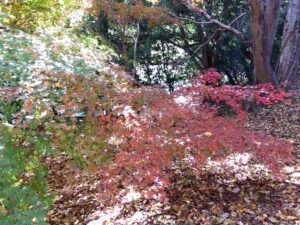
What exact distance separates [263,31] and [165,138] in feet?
13.2

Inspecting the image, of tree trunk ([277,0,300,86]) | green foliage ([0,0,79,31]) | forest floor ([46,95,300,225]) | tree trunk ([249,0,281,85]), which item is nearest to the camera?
forest floor ([46,95,300,225])

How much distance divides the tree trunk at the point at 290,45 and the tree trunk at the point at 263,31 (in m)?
0.42

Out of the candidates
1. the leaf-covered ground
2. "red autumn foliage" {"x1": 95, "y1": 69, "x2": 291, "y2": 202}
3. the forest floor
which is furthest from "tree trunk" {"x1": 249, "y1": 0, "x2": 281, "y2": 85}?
"red autumn foliage" {"x1": 95, "y1": 69, "x2": 291, "y2": 202}

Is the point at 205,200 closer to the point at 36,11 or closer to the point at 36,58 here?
the point at 36,58

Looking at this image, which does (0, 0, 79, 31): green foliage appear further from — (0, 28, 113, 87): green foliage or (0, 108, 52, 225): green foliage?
(0, 108, 52, 225): green foliage

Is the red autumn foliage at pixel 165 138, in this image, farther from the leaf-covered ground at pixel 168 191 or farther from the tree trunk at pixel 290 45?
the tree trunk at pixel 290 45

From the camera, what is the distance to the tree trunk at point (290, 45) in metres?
6.08

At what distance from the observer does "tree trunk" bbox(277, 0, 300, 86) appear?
608 cm

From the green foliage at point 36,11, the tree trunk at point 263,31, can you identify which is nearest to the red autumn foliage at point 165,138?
the tree trunk at point 263,31

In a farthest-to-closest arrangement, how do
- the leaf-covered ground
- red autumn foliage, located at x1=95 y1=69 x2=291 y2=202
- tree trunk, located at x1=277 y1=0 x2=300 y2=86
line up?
tree trunk, located at x1=277 y1=0 x2=300 y2=86
the leaf-covered ground
red autumn foliage, located at x1=95 y1=69 x2=291 y2=202

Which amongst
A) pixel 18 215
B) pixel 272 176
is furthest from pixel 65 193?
pixel 272 176

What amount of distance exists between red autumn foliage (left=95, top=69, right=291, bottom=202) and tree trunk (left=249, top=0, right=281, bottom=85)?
316cm

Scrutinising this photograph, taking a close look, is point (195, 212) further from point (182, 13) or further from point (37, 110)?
point (182, 13)

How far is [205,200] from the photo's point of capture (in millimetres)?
3537
